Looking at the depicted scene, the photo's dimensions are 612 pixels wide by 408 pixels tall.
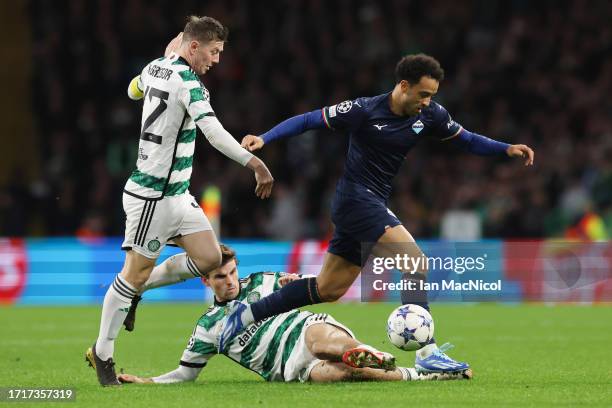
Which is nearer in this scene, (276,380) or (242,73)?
(276,380)

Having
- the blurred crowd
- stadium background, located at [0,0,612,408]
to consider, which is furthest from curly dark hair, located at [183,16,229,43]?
the blurred crowd

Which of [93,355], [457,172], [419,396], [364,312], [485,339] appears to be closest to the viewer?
[419,396]

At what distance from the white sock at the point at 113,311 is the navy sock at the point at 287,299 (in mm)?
794

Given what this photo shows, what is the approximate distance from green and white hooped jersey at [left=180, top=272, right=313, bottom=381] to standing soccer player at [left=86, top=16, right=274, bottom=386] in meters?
0.41

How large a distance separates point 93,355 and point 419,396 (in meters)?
2.05

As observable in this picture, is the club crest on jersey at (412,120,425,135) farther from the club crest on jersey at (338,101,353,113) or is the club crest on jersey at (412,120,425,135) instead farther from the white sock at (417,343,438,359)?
the white sock at (417,343,438,359)

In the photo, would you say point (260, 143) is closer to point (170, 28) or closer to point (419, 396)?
point (419, 396)

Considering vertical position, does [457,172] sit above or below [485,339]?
above

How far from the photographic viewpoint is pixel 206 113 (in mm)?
7117

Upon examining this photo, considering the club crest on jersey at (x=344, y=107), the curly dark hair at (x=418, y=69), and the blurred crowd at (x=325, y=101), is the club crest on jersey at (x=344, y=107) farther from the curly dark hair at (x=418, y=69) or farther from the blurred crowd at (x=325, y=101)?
the blurred crowd at (x=325, y=101)

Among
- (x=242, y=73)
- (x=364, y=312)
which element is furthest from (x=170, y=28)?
(x=364, y=312)

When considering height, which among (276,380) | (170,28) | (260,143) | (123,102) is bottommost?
(276,380)

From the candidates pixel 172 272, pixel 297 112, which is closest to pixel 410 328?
pixel 172 272

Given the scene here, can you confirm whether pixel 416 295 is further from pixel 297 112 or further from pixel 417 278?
pixel 297 112
